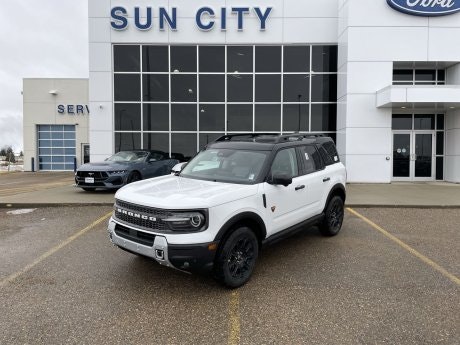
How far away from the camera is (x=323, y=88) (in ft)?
51.5

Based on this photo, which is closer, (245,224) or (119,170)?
(245,224)

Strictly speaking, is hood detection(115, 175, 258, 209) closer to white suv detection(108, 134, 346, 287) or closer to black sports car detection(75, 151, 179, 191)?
white suv detection(108, 134, 346, 287)

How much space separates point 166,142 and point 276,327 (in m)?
13.4

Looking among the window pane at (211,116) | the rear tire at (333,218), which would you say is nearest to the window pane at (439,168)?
the window pane at (211,116)

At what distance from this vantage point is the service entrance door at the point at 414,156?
1470cm

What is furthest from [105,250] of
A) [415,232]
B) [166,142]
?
[166,142]

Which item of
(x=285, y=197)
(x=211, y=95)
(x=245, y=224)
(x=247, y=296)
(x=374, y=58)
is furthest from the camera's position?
(x=211, y=95)

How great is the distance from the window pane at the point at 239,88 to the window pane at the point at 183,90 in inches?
64.8

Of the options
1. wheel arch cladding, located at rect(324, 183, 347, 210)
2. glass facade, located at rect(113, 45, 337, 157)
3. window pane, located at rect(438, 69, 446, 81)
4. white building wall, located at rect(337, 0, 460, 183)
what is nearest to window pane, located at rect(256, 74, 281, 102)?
glass facade, located at rect(113, 45, 337, 157)

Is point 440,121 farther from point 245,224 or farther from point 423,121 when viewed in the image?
point 245,224

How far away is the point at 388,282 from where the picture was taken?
4.21m

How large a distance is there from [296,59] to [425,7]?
5.36 metres

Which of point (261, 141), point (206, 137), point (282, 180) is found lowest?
point (282, 180)

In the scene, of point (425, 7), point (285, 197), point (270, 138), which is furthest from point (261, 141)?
point (425, 7)
